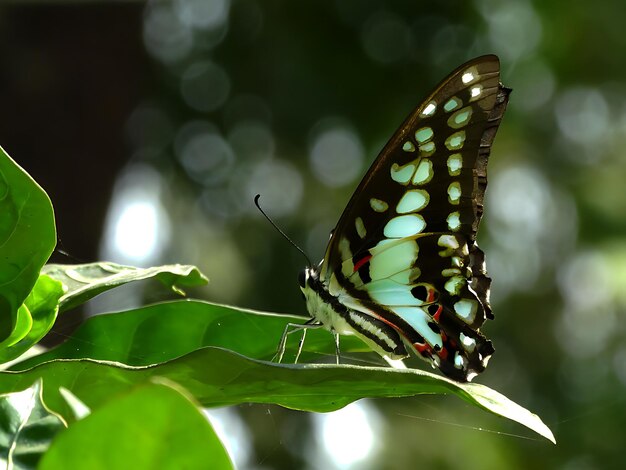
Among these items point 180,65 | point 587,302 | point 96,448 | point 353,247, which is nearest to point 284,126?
point 180,65

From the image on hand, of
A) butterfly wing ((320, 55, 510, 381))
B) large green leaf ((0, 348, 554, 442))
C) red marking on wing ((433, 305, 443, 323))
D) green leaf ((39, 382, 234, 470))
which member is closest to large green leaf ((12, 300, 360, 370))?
large green leaf ((0, 348, 554, 442))

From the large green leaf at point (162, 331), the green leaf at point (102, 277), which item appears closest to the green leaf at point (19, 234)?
the green leaf at point (102, 277)

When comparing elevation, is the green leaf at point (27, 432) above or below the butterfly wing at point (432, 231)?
below

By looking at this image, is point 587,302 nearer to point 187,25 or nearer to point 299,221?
point 299,221

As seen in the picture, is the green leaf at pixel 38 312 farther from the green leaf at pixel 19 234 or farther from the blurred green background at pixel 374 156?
the blurred green background at pixel 374 156

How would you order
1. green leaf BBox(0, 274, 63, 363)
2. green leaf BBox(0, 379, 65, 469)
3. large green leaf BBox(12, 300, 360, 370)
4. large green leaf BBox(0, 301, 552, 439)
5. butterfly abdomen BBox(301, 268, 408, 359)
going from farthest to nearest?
butterfly abdomen BBox(301, 268, 408, 359)
large green leaf BBox(12, 300, 360, 370)
green leaf BBox(0, 274, 63, 363)
large green leaf BBox(0, 301, 552, 439)
green leaf BBox(0, 379, 65, 469)

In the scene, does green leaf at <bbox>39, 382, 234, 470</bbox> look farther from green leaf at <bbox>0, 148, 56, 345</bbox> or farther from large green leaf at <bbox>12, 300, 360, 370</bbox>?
large green leaf at <bbox>12, 300, 360, 370</bbox>
